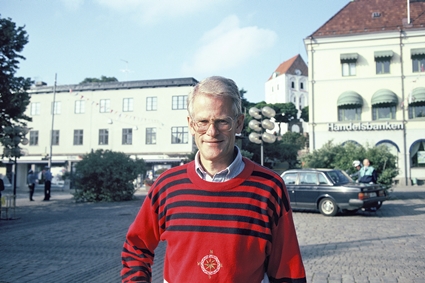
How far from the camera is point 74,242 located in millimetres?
9141

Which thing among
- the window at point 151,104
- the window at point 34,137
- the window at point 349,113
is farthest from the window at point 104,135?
the window at point 349,113

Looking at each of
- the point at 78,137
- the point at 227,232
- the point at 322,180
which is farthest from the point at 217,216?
the point at 78,137

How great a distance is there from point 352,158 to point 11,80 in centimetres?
1526

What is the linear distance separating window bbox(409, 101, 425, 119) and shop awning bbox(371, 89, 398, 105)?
1.57 meters

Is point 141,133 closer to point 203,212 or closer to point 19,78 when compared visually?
point 19,78

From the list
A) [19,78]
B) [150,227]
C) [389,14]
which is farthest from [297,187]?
[389,14]

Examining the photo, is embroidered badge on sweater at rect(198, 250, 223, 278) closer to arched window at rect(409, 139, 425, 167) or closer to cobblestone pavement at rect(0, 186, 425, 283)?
cobblestone pavement at rect(0, 186, 425, 283)

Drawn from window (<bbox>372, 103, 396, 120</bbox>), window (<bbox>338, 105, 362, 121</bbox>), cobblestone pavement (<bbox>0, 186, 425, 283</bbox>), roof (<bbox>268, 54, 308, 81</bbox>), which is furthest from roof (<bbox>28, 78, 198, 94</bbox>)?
roof (<bbox>268, 54, 308, 81</bbox>)

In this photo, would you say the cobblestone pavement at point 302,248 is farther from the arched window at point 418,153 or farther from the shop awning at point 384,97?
the arched window at point 418,153

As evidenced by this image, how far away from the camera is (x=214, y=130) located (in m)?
2.08

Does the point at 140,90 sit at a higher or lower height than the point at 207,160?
higher

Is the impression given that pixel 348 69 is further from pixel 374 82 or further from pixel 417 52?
pixel 417 52

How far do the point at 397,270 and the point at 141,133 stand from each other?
38.5 m

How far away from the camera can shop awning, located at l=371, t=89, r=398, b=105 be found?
1326 inches
